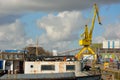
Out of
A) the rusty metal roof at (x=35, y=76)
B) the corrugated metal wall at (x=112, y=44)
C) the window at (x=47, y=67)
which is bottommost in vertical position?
the rusty metal roof at (x=35, y=76)

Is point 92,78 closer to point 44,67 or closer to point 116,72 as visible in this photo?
point 44,67

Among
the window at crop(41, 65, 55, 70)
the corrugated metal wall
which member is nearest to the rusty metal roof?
the window at crop(41, 65, 55, 70)

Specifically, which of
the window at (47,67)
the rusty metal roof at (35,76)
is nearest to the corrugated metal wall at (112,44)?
the window at (47,67)

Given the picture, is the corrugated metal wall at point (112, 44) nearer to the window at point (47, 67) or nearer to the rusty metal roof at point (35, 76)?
the window at point (47, 67)

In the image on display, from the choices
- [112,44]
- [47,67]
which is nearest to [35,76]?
[47,67]

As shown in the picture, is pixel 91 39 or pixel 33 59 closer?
pixel 33 59

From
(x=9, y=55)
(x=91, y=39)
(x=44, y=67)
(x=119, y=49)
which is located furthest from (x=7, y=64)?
(x=119, y=49)

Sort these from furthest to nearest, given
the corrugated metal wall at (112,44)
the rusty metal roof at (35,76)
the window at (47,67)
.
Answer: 1. the corrugated metal wall at (112,44)
2. the window at (47,67)
3. the rusty metal roof at (35,76)

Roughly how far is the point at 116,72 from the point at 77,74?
28080mm

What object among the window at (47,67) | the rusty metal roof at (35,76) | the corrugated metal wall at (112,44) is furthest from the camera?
the corrugated metal wall at (112,44)

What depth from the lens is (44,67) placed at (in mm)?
36719

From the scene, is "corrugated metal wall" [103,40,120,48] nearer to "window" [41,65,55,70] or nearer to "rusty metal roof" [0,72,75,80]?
"window" [41,65,55,70]

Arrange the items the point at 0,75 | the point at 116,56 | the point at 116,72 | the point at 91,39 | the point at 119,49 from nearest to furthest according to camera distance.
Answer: the point at 0,75
the point at 116,72
the point at 91,39
the point at 116,56
the point at 119,49

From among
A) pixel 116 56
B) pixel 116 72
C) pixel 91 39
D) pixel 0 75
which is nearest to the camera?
pixel 0 75
